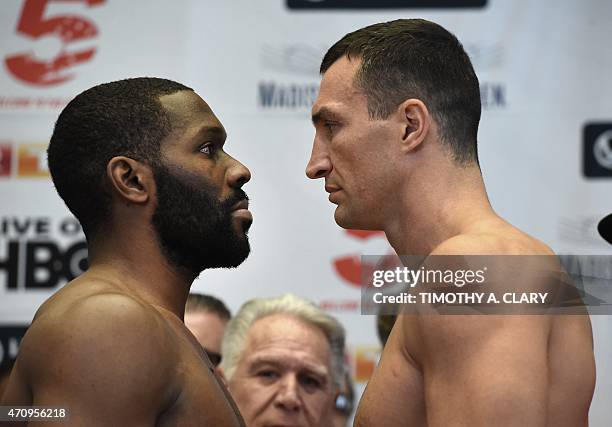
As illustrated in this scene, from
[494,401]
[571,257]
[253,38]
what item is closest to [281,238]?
[253,38]

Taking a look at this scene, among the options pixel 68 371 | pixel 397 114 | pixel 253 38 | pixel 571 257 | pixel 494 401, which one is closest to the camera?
pixel 494 401

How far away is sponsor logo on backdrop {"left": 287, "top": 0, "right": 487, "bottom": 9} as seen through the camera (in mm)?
3379

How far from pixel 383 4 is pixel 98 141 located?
1.79 metres

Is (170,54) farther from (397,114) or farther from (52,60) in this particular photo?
(397,114)

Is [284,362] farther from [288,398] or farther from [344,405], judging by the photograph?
[344,405]

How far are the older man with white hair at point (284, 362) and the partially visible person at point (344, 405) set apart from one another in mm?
50

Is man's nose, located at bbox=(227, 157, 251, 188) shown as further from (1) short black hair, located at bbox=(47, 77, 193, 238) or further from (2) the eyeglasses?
Answer: (2) the eyeglasses

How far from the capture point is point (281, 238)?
3.32 meters

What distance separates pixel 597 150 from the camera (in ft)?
10.7

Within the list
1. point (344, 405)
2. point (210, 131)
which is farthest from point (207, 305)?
point (210, 131)

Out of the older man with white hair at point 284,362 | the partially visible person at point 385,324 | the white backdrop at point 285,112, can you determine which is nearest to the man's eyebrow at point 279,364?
the older man with white hair at point 284,362

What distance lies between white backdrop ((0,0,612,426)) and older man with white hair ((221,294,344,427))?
0.45 m

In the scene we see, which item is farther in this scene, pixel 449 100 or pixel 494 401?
pixel 449 100

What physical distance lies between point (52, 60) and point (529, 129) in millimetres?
1486
